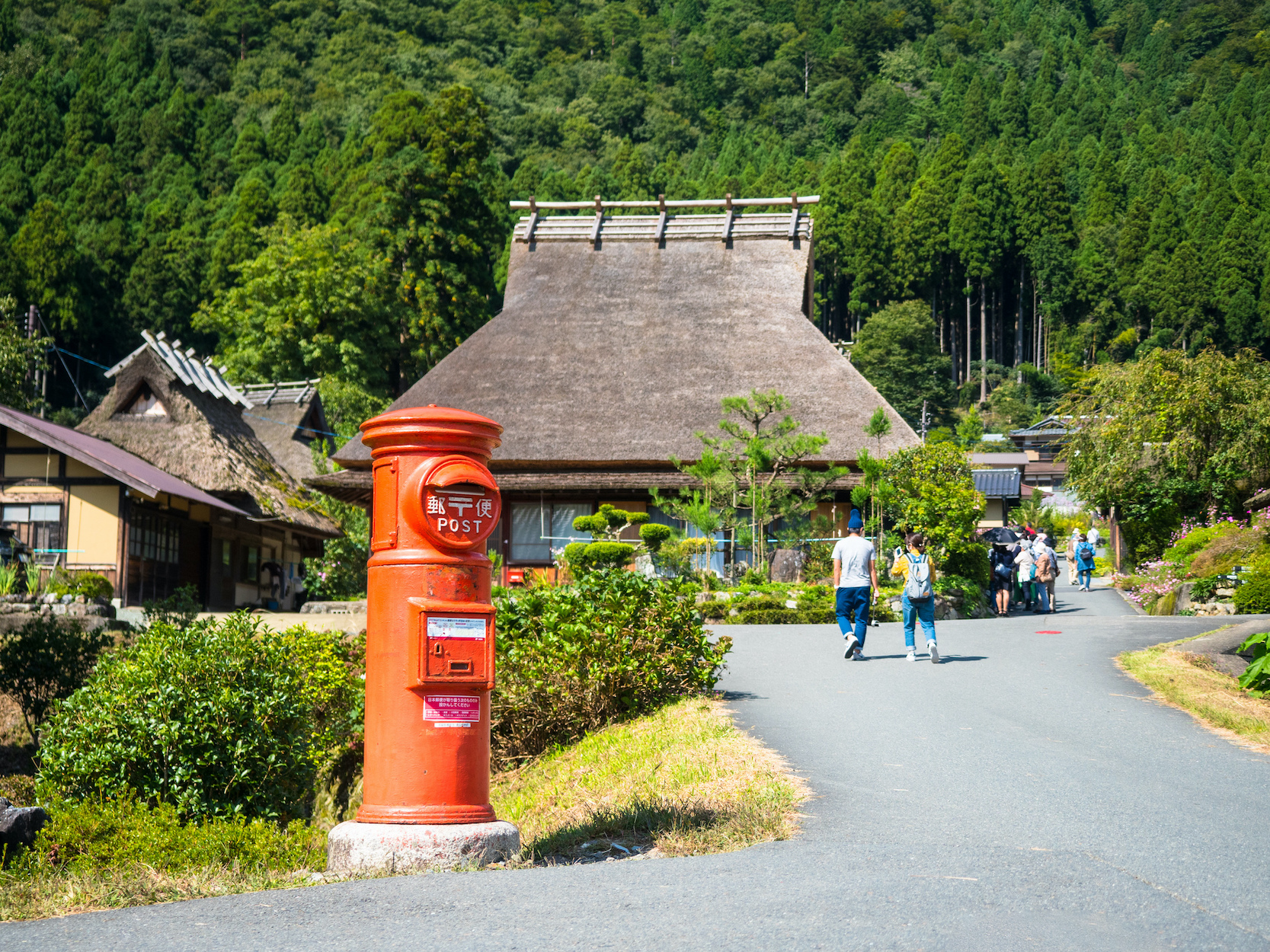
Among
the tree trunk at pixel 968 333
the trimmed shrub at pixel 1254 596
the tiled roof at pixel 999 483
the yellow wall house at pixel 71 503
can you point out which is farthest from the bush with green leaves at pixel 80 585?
the tree trunk at pixel 968 333

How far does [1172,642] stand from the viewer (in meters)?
17.1

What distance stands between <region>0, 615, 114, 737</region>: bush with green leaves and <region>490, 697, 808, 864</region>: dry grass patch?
6767mm

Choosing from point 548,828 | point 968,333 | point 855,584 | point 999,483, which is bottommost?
point 548,828

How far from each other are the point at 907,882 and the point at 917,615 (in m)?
10.2

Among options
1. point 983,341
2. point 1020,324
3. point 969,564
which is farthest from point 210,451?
point 1020,324

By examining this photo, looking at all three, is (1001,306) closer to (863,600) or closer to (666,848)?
(863,600)

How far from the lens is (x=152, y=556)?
28.0 m

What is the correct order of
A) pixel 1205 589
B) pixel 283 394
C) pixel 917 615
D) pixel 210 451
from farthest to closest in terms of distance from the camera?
1. pixel 283 394
2. pixel 210 451
3. pixel 1205 589
4. pixel 917 615

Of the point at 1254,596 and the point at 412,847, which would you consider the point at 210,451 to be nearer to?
the point at 1254,596

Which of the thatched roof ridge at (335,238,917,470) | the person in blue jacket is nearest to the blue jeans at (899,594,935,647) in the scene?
the thatched roof ridge at (335,238,917,470)

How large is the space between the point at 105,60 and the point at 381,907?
325 feet

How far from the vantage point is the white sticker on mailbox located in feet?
22.2

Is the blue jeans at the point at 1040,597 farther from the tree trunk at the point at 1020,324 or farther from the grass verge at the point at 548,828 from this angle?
the tree trunk at the point at 1020,324

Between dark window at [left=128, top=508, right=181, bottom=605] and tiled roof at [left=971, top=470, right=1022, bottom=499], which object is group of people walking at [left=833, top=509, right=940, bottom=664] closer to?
dark window at [left=128, top=508, right=181, bottom=605]
